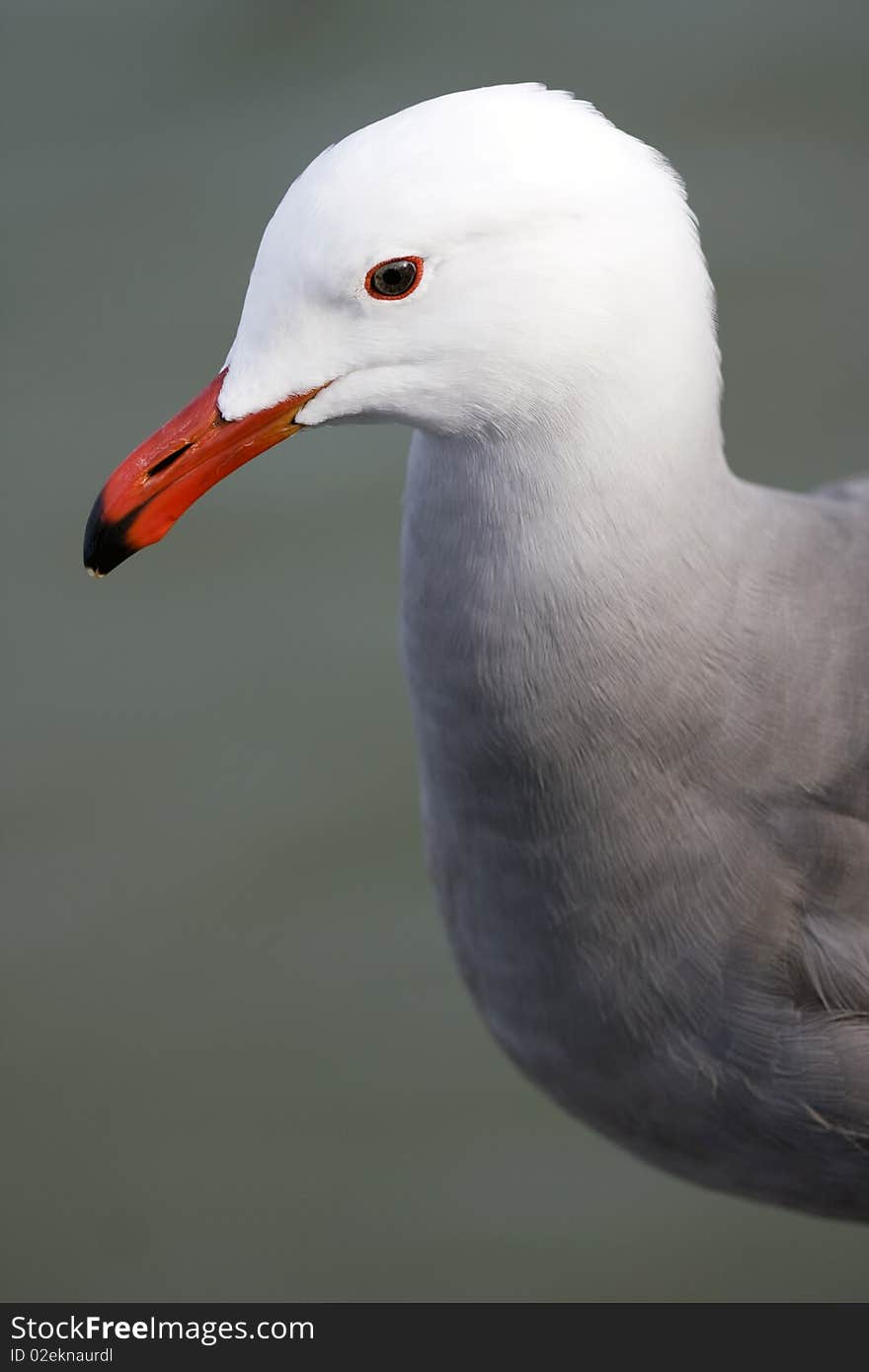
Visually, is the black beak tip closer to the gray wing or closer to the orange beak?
the orange beak

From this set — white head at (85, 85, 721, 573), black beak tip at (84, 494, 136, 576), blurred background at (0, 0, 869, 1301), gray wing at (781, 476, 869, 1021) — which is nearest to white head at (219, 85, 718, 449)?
white head at (85, 85, 721, 573)

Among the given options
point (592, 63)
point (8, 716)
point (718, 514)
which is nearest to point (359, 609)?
point (8, 716)

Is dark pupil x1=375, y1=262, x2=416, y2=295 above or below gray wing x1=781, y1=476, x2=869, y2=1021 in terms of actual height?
above

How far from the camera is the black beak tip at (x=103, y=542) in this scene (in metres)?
1.70

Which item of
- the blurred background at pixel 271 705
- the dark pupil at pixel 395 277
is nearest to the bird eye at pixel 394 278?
the dark pupil at pixel 395 277

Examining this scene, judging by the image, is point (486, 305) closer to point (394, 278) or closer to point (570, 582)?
point (394, 278)

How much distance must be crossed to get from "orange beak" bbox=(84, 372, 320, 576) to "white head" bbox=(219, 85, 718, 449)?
0.02 m

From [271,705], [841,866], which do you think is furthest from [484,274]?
[271,705]

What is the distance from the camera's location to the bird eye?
1526 millimetres

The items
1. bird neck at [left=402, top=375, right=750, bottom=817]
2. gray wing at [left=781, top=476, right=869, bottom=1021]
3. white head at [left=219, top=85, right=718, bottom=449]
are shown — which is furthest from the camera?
gray wing at [left=781, top=476, right=869, bottom=1021]

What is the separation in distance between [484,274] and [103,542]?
1.44 feet

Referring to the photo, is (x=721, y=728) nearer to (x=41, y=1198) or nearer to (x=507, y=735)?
(x=507, y=735)

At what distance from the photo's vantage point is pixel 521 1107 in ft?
9.37

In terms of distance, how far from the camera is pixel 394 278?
1.54m
